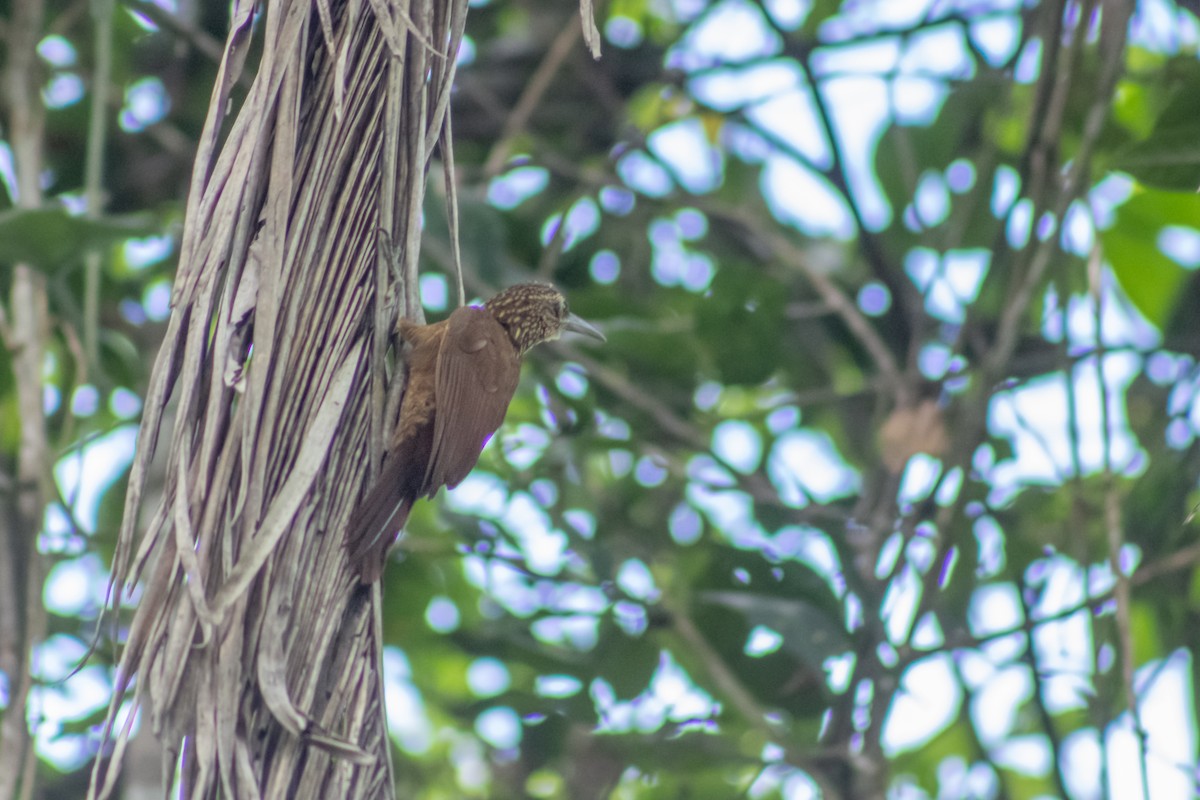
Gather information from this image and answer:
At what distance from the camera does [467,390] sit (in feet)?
7.56

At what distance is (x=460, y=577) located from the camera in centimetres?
421

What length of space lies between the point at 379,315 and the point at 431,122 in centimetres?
26

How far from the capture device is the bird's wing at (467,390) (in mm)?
2133

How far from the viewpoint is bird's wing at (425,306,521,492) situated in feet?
7.00

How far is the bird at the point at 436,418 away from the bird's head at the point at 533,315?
449 mm

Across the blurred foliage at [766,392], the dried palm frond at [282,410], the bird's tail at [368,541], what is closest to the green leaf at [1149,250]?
the blurred foliage at [766,392]

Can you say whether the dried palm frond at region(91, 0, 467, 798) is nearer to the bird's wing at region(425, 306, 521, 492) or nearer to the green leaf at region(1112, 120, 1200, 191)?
the bird's wing at region(425, 306, 521, 492)

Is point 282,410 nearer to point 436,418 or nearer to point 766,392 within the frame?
point 436,418

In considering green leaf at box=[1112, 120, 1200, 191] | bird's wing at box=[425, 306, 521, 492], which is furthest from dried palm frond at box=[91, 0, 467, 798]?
green leaf at box=[1112, 120, 1200, 191]

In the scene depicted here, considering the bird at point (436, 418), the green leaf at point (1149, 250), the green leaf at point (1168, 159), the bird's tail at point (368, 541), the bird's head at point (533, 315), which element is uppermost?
the green leaf at point (1149, 250)

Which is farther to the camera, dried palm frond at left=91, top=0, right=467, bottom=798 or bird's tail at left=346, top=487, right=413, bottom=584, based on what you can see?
bird's tail at left=346, top=487, right=413, bottom=584

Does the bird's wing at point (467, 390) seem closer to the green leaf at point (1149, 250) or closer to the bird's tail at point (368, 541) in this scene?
the bird's tail at point (368, 541)

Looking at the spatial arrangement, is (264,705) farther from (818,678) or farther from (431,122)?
(818,678)

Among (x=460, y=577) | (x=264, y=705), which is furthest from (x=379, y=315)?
(x=460, y=577)
